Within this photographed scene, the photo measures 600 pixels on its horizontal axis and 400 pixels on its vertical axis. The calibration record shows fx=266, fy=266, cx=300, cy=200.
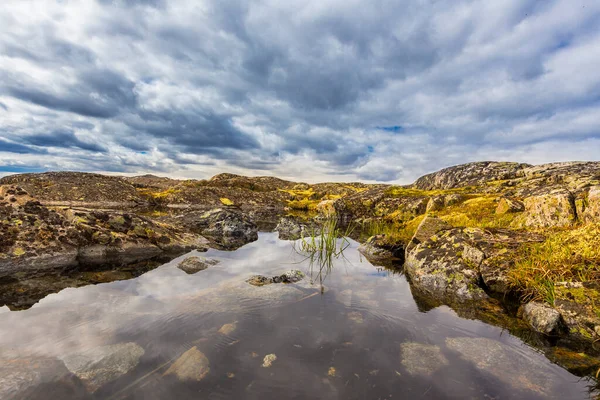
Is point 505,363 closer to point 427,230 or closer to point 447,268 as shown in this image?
point 447,268

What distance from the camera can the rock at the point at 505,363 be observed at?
319cm

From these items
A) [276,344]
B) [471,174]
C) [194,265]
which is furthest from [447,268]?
[471,174]

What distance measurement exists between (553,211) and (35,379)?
12.9 meters

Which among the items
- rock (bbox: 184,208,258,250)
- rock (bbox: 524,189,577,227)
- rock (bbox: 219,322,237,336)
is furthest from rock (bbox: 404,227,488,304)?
rock (bbox: 184,208,258,250)

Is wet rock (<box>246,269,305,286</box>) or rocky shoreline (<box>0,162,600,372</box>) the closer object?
rocky shoreline (<box>0,162,600,372</box>)

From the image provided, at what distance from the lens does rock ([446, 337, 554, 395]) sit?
3.19m

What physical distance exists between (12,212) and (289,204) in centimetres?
3548

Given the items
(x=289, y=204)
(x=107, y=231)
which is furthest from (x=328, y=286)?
(x=289, y=204)

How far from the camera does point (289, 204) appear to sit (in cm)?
4247

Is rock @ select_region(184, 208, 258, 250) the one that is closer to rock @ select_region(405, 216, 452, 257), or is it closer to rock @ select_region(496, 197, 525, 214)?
rock @ select_region(405, 216, 452, 257)

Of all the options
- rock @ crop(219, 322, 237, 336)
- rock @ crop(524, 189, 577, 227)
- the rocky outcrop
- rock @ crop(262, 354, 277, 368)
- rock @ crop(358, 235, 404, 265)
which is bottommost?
rock @ crop(262, 354, 277, 368)

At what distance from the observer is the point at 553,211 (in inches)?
350

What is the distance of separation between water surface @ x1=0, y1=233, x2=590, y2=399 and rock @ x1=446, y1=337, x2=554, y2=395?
2cm

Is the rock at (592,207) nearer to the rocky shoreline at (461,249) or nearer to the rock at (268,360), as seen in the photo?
the rocky shoreline at (461,249)
